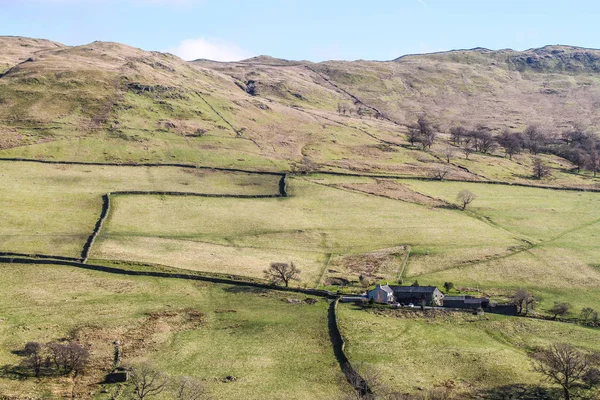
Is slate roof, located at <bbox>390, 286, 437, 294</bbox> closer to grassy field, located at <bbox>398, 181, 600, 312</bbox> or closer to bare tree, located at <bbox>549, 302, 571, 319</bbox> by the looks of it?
grassy field, located at <bbox>398, 181, 600, 312</bbox>

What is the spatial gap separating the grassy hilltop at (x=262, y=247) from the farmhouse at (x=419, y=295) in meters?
6.68

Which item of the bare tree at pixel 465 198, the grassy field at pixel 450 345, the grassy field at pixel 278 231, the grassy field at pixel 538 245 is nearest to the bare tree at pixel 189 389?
the grassy field at pixel 450 345

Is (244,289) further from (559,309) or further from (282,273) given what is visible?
(559,309)

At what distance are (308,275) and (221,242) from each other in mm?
20864

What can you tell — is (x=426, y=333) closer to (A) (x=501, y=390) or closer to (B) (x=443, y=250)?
(A) (x=501, y=390)

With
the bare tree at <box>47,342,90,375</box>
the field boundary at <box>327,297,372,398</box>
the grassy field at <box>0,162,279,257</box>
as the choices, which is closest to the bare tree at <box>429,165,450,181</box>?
the grassy field at <box>0,162,279,257</box>

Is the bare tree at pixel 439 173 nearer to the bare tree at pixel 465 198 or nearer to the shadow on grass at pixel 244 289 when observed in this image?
the bare tree at pixel 465 198

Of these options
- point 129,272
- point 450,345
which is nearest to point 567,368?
point 450,345

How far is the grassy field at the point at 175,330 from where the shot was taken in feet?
181

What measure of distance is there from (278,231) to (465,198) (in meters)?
53.2

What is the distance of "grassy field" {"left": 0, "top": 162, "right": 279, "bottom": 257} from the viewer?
98.4 m

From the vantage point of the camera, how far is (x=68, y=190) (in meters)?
128

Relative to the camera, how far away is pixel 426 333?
70188 millimetres

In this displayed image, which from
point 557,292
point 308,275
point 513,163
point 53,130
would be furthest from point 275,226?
point 513,163
